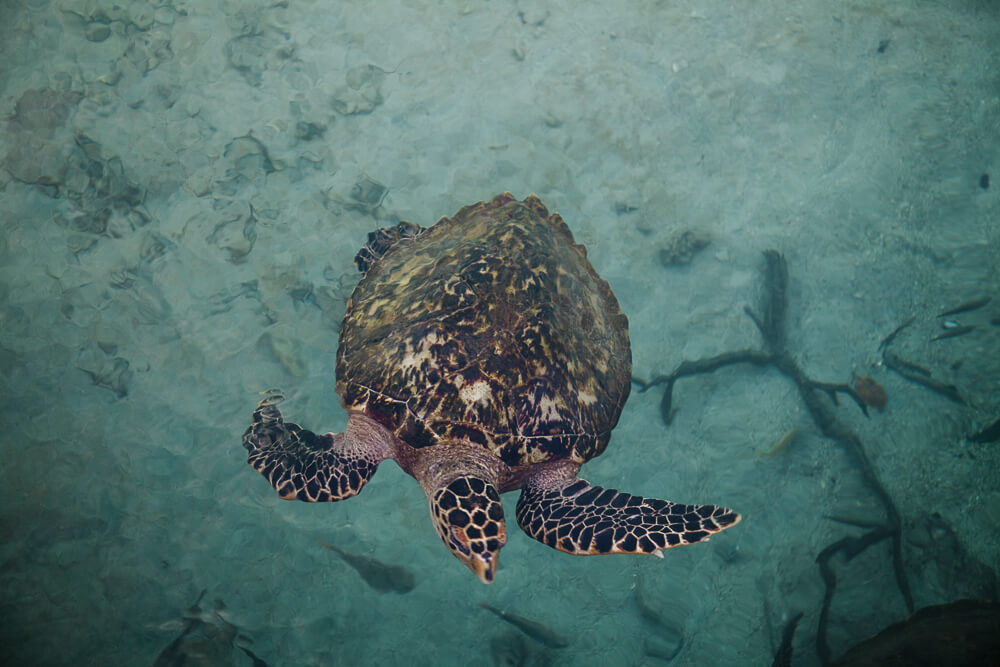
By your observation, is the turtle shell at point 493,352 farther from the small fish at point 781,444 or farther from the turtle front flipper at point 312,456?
the small fish at point 781,444

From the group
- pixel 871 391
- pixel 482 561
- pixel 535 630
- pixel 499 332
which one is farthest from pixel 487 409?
pixel 871 391

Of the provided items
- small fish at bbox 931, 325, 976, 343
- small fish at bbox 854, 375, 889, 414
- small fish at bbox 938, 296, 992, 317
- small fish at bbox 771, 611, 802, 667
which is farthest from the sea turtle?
small fish at bbox 938, 296, 992, 317

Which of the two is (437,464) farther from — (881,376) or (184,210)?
(881,376)

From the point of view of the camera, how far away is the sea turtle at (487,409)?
11.3 feet

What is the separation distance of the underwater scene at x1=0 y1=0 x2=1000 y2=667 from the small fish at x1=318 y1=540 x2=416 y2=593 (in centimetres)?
3

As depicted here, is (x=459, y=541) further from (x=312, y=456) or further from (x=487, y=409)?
(x=312, y=456)

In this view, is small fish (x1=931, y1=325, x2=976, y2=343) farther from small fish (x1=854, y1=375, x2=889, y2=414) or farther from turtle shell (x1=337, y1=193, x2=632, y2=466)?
turtle shell (x1=337, y1=193, x2=632, y2=466)

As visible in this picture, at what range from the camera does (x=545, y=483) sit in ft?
13.1

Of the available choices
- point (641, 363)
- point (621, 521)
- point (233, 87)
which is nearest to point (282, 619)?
point (621, 521)

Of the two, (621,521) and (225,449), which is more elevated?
(225,449)

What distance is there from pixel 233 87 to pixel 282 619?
5.17 metres

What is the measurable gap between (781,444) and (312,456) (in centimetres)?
404

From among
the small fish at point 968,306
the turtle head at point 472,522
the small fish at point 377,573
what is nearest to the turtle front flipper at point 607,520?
the turtle head at point 472,522

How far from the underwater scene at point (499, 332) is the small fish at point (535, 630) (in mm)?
20
